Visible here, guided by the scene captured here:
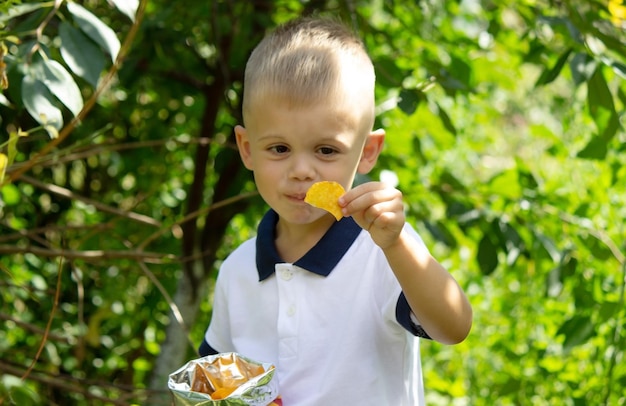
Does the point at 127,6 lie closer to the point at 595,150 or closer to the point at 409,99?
the point at 409,99

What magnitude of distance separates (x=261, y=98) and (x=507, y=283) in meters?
1.48

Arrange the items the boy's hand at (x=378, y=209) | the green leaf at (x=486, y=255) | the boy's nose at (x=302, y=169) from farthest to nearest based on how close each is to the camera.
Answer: the green leaf at (x=486, y=255)
the boy's nose at (x=302, y=169)
the boy's hand at (x=378, y=209)

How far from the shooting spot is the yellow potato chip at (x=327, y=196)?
3.74ft

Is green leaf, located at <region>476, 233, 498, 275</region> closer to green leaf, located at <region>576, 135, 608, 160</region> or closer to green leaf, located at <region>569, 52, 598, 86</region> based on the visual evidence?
green leaf, located at <region>576, 135, 608, 160</region>

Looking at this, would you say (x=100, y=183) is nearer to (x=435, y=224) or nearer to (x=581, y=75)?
(x=435, y=224)

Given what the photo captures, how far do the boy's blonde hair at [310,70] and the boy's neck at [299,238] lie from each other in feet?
0.56

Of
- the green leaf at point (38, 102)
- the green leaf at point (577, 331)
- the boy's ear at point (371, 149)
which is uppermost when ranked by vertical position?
the green leaf at point (38, 102)

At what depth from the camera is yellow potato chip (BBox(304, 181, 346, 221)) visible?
44.9 inches

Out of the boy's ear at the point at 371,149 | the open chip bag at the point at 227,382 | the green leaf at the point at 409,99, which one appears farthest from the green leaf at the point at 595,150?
the open chip bag at the point at 227,382

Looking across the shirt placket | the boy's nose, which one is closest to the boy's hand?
the boy's nose

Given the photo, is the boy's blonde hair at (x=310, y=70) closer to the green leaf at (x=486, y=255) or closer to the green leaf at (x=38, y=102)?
the green leaf at (x=38, y=102)

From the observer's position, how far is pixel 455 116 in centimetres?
286

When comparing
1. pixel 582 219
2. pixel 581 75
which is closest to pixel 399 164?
pixel 582 219

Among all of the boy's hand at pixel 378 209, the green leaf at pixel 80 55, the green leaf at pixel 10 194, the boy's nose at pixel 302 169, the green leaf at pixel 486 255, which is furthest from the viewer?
the green leaf at pixel 10 194
